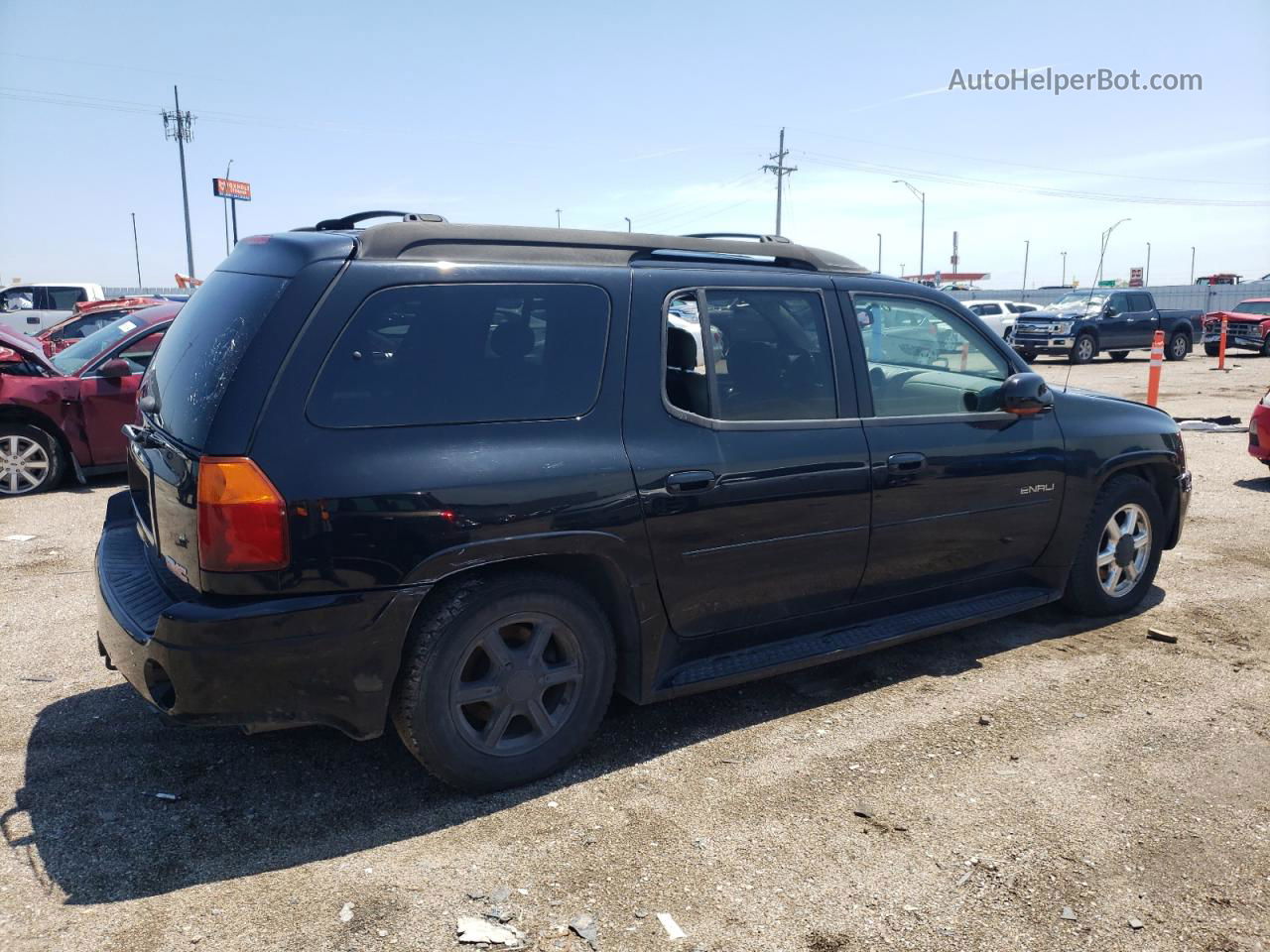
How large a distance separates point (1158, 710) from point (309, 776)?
3481mm

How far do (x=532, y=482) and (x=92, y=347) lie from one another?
27.2 feet

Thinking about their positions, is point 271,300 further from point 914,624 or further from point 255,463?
point 914,624

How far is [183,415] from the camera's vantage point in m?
3.24

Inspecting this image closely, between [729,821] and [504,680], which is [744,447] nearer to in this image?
[504,680]

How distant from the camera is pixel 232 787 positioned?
3.53 meters

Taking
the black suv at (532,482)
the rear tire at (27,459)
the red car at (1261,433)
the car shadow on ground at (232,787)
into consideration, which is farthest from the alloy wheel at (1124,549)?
the rear tire at (27,459)

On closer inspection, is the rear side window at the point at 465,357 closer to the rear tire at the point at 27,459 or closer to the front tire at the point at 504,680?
the front tire at the point at 504,680

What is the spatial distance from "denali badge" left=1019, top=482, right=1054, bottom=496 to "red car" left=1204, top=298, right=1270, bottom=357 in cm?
2756

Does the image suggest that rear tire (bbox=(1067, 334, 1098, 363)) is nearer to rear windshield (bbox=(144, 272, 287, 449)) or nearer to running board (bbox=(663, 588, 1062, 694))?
running board (bbox=(663, 588, 1062, 694))

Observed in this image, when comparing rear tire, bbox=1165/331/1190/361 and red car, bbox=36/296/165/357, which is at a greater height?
red car, bbox=36/296/165/357

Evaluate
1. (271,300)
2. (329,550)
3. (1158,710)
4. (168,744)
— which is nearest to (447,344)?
(271,300)

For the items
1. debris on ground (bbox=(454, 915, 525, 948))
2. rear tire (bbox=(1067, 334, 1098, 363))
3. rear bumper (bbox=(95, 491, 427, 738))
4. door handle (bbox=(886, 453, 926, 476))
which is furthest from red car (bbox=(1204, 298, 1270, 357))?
debris on ground (bbox=(454, 915, 525, 948))

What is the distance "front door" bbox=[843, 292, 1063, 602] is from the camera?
4297mm

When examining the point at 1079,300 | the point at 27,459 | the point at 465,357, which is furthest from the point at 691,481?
the point at 1079,300
